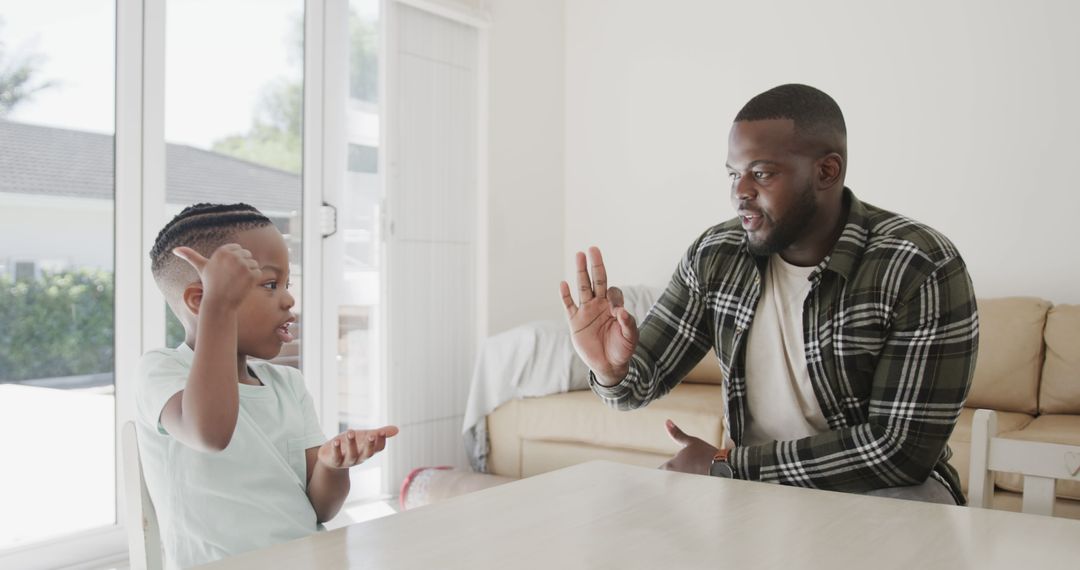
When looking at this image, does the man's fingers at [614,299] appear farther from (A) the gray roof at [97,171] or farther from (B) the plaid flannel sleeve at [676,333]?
(A) the gray roof at [97,171]

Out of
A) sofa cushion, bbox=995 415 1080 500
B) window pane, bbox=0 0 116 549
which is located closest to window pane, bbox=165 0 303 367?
window pane, bbox=0 0 116 549

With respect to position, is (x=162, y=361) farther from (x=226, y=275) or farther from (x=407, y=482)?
(x=407, y=482)

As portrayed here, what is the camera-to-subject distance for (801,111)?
1523 mm

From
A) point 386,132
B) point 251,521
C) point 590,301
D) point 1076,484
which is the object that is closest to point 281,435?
point 251,521

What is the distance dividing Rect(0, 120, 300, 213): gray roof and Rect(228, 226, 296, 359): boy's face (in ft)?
5.23

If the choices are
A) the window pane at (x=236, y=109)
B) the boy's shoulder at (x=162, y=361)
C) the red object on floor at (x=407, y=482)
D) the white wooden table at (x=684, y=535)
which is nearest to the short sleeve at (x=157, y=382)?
the boy's shoulder at (x=162, y=361)

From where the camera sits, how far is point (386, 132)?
3.47m

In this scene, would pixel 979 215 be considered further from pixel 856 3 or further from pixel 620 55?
pixel 620 55

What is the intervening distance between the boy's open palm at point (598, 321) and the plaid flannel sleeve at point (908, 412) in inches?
10.3

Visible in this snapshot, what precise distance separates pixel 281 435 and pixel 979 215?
290 cm

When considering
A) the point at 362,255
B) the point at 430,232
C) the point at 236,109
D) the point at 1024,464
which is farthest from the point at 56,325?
the point at 1024,464

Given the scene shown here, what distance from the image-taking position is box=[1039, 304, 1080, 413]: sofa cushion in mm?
2795

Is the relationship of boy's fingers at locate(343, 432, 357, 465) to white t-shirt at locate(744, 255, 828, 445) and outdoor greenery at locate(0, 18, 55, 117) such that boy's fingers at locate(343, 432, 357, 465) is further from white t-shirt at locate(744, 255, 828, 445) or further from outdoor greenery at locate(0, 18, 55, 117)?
outdoor greenery at locate(0, 18, 55, 117)

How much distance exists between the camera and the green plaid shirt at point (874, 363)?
1.39 m
